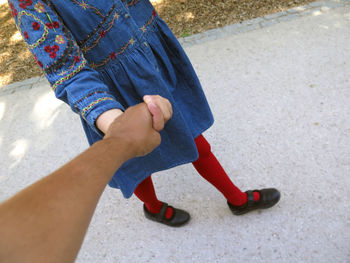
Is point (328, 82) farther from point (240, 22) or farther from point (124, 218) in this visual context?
point (124, 218)

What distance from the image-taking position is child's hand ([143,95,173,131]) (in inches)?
40.6

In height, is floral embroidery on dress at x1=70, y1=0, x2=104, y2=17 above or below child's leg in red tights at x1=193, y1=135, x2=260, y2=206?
above

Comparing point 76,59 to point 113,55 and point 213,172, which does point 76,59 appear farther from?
point 213,172

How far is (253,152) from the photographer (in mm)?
2498

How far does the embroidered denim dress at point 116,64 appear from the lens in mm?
1139

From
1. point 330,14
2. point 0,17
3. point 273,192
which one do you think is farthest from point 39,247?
point 0,17

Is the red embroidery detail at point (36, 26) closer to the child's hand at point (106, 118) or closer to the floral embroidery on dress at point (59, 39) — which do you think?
the floral embroidery on dress at point (59, 39)

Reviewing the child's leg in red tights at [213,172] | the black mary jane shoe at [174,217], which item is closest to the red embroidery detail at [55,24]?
the child's leg in red tights at [213,172]

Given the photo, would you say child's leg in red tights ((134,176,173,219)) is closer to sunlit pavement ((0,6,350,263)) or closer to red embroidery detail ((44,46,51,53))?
sunlit pavement ((0,6,350,263))

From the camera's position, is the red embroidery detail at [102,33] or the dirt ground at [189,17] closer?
the red embroidery detail at [102,33]

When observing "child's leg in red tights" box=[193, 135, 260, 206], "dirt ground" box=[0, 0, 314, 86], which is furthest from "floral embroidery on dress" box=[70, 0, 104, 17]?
"dirt ground" box=[0, 0, 314, 86]

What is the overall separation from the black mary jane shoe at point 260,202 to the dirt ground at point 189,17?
8.66ft

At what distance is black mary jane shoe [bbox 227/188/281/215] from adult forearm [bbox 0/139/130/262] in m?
1.44

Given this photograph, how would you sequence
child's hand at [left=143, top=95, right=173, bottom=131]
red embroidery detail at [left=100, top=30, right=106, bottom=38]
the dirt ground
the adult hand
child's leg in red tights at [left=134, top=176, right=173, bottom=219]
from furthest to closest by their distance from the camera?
the dirt ground, child's leg in red tights at [left=134, top=176, right=173, bottom=219], red embroidery detail at [left=100, top=30, right=106, bottom=38], child's hand at [left=143, top=95, right=173, bottom=131], the adult hand
